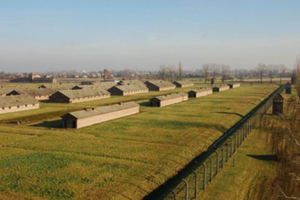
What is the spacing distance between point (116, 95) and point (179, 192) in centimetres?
7776

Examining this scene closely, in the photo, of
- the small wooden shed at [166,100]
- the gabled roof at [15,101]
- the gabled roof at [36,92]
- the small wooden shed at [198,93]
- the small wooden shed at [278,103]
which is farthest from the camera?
the small wooden shed at [198,93]

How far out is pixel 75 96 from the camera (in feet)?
242

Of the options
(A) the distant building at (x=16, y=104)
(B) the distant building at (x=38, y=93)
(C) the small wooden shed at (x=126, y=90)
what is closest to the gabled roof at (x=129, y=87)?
(C) the small wooden shed at (x=126, y=90)

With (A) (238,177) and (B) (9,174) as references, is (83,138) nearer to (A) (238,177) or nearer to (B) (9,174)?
(B) (9,174)

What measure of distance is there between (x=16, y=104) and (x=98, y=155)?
37930 millimetres

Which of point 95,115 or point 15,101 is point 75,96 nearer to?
point 15,101

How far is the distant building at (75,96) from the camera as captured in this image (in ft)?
235

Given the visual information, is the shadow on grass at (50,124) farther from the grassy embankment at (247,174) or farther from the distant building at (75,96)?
the distant building at (75,96)

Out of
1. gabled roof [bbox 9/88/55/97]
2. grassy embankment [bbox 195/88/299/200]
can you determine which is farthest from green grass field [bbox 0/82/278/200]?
gabled roof [bbox 9/88/55/97]

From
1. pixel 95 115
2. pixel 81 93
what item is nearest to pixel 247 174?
pixel 95 115

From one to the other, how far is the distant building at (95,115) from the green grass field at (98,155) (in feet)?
4.53

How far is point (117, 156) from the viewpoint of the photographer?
26.8 m

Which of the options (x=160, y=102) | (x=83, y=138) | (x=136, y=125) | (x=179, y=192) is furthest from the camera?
(x=160, y=102)

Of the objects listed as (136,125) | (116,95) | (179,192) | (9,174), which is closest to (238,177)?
(179,192)
